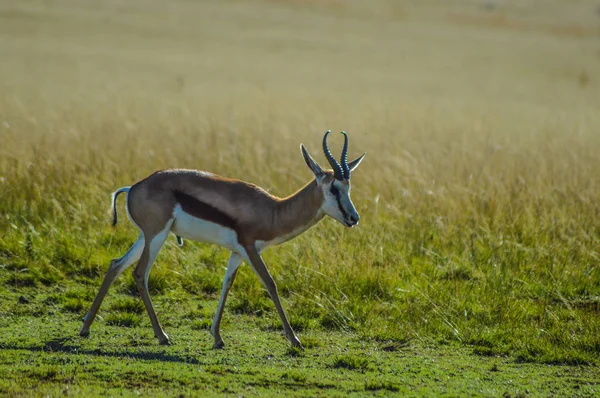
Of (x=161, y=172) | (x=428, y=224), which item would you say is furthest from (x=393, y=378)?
(x=428, y=224)

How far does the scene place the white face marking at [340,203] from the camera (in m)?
8.12

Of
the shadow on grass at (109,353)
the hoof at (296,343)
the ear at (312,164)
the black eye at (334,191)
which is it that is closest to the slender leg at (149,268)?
the shadow on grass at (109,353)

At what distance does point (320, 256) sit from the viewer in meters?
10.4

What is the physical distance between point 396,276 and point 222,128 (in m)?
8.46

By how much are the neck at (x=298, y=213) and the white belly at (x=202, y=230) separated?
0.45 metres

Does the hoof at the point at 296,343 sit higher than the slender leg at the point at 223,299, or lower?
lower

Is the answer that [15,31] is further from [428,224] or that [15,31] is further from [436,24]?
[428,224]

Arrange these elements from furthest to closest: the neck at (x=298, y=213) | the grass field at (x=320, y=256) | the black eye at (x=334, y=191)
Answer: the neck at (x=298, y=213), the black eye at (x=334, y=191), the grass field at (x=320, y=256)

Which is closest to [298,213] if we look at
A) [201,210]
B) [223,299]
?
[201,210]

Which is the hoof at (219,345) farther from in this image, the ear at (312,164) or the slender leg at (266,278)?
the ear at (312,164)

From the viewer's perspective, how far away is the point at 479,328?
29.1 feet

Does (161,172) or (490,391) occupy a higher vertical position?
(161,172)

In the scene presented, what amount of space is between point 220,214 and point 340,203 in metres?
1.10

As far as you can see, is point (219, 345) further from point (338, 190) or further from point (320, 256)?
point (320, 256)
